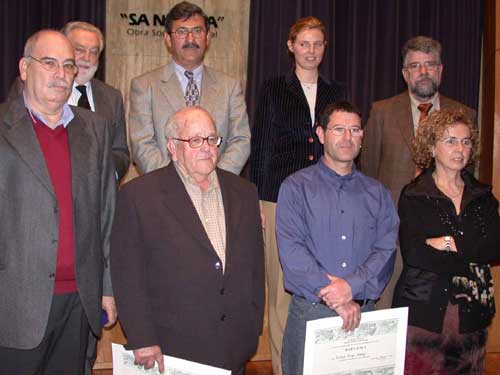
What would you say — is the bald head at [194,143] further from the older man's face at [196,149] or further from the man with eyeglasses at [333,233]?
the man with eyeglasses at [333,233]

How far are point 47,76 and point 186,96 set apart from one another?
1.14 m

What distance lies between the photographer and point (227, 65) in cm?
586

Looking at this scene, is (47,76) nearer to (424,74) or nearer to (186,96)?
(186,96)

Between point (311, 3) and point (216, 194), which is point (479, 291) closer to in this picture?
point (216, 194)

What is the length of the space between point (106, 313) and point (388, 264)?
1.30 meters

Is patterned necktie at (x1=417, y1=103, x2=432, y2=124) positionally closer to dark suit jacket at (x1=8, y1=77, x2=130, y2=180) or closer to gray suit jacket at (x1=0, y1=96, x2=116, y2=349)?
dark suit jacket at (x1=8, y1=77, x2=130, y2=180)

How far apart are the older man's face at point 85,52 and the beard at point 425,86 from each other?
185 centimetres

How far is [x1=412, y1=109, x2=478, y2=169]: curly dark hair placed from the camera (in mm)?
3254

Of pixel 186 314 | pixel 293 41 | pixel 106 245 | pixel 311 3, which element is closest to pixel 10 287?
pixel 106 245

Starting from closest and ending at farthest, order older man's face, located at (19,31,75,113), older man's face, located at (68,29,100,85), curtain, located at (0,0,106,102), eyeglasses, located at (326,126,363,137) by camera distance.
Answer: older man's face, located at (19,31,75,113) → eyeglasses, located at (326,126,363,137) → older man's face, located at (68,29,100,85) → curtain, located at (0,0,106,102)

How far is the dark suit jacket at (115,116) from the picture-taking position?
332cm

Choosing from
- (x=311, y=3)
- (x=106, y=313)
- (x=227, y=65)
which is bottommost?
(x=106, y=313)

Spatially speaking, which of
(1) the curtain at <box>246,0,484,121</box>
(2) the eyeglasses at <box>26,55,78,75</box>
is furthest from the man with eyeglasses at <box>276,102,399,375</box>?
(1) the curtain at <box>246,0,484,121</box>

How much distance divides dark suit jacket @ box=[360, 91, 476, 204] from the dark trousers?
197cm
